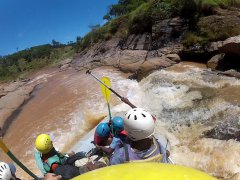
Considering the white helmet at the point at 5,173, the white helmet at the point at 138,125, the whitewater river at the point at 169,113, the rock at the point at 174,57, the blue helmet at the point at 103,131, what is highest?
the white helmet at the point at 138,125

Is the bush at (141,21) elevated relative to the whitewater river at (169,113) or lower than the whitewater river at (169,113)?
elevated

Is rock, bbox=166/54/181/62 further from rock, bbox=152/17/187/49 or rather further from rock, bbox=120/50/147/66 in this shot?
rock, bbox=120/50/147/66

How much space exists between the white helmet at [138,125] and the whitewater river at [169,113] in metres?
2.45

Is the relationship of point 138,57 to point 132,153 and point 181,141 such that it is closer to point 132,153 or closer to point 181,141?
point 181,141

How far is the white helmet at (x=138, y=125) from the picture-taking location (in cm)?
210

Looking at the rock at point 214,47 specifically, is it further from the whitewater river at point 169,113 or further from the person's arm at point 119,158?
the person's arm at point 119,158

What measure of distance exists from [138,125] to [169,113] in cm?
470

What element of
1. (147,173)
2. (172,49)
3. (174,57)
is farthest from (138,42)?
(147,173)

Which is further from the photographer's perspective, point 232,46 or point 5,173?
point 232,46

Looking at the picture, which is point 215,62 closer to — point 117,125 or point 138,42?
point 138,42

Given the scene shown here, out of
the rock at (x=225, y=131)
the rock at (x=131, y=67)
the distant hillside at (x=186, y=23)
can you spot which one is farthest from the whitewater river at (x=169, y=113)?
the distant hillside at (x=186, y=23)

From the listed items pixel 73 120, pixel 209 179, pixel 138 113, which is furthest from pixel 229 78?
pixel 209 179

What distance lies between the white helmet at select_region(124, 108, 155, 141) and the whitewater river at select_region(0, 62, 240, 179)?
2448 millimetres

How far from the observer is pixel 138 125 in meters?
2.09
